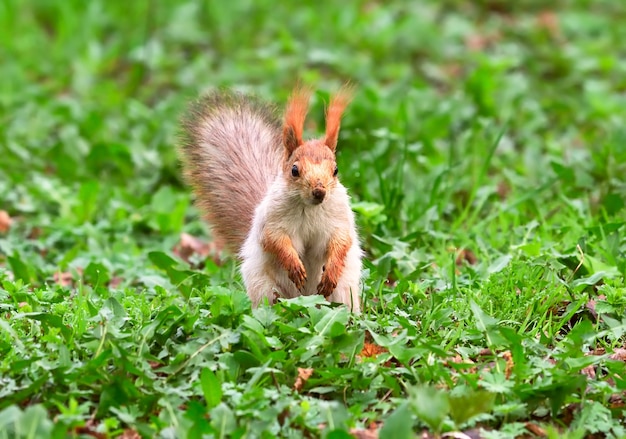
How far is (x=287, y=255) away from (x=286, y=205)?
18cm

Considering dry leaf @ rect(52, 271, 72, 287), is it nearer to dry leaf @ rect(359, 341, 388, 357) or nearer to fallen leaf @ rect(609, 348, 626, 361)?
dry leaf @ rect(359, 341, 388, 357)

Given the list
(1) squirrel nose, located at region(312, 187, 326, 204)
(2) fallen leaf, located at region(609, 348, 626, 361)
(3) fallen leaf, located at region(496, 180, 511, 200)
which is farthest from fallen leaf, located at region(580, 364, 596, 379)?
(3) fallen leaf, located at region(496, 180, 511, 200)

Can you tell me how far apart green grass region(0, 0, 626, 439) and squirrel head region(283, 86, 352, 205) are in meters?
0.39

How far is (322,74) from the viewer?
23.4ft

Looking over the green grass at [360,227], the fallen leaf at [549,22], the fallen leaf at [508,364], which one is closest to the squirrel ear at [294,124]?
the green grass at [360,227]

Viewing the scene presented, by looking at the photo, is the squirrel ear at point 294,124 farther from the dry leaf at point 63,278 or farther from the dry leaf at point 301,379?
the dry leaf at point 63,278

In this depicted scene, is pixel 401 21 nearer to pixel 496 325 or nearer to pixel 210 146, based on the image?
pixel 210 146

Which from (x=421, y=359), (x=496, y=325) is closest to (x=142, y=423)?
(x=421, y=359)

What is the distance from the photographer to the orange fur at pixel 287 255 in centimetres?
335

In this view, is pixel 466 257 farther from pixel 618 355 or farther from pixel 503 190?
pixel 618 355

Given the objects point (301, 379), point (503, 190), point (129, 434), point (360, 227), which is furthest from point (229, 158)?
point (503, 190)

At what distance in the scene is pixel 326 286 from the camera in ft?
11.2

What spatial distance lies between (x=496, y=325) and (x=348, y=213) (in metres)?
0.65

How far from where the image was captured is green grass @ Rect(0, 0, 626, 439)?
2953mm
